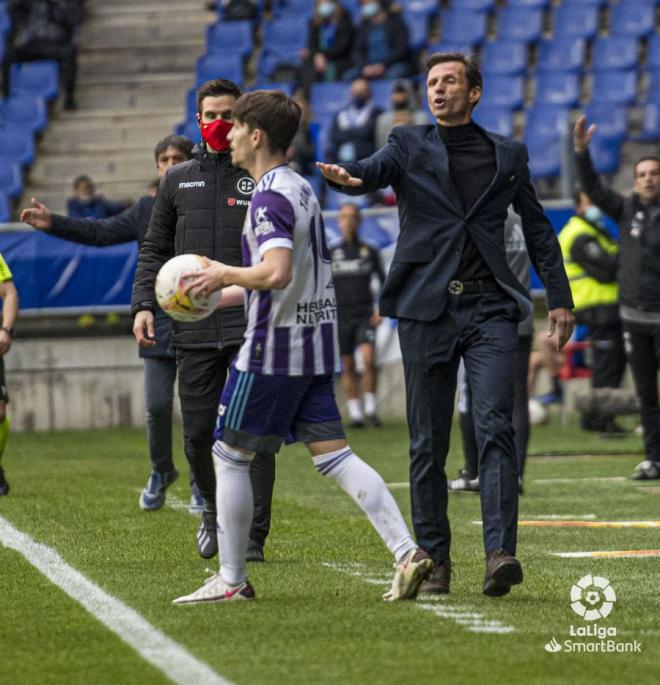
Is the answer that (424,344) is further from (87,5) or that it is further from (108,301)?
(87,5)

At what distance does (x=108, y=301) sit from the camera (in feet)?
57.6

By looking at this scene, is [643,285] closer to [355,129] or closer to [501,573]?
[501,573]

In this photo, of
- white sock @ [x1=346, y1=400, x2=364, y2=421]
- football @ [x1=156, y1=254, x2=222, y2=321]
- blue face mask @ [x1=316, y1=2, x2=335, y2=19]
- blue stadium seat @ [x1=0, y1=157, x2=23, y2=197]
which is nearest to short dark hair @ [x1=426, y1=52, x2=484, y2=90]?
football @ [x1=156, y1=254, x2=222, y2=321]

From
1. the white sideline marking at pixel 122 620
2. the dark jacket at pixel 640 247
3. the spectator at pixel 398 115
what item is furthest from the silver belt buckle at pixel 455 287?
the spectator at pixel 398 115

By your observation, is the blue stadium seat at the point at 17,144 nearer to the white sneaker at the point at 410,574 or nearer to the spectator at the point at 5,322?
the spectator at the point at 5,322

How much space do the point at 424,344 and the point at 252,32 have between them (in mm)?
17215

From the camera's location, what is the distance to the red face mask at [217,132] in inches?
292

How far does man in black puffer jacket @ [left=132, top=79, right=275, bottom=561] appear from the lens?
741cm

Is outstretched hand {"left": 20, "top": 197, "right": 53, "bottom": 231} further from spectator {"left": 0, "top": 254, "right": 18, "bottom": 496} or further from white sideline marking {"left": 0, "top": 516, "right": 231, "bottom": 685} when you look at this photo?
spectator {"left": 0, "top": 254, "right": 18, "bottom": 496}

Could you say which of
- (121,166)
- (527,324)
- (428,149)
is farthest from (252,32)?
(428,149)

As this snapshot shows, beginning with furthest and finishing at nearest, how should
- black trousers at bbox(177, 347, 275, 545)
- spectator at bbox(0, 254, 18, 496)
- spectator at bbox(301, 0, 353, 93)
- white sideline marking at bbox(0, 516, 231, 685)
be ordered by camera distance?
spectator at bbox(301, 0, 353, 93), spectator at bbox(0, 254, 18, 496), black trousers at bbox(177, 347, 275, 545), white sideline marking at bbox(0, 516, 231, 685)

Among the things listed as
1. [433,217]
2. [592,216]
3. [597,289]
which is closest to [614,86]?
[592,216]

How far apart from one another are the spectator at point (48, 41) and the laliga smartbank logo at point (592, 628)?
17519 mm

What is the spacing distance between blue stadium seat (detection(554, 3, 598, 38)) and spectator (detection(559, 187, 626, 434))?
6.60 metres
